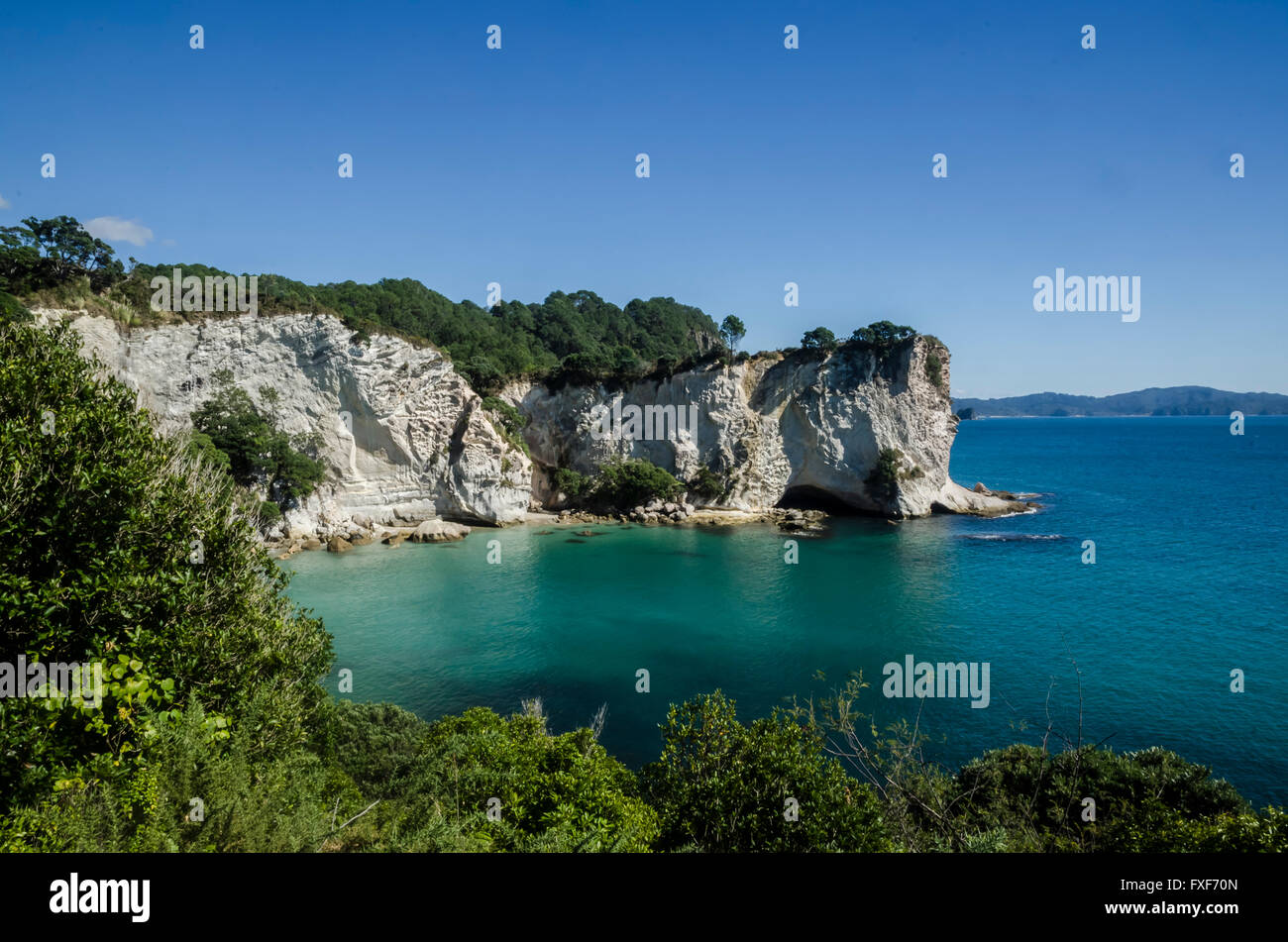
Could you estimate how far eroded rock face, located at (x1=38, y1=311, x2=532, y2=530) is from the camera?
35.3 m

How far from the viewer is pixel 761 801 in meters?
9.13

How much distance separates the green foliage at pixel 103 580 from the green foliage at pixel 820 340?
44.4 m

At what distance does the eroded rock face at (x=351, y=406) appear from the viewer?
35.3 meters

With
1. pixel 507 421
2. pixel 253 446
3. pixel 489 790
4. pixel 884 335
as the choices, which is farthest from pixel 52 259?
pixel 884 335

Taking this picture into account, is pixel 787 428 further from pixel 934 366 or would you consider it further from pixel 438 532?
pixel 438 532

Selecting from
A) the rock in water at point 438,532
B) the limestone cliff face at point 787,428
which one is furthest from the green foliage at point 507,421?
the rock in water at point 438,532

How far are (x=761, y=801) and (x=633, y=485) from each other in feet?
126

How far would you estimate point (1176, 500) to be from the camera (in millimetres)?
53688

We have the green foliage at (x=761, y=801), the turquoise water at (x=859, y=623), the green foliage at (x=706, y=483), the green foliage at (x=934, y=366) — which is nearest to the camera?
the green foliage at (x=761, y=801)

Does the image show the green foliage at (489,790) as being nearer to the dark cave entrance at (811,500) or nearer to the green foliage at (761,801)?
the green foliage at (761,801)

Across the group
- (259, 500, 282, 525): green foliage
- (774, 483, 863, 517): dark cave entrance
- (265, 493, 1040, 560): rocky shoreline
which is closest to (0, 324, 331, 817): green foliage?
(265, 493, 1040, 560): rocky shoreline

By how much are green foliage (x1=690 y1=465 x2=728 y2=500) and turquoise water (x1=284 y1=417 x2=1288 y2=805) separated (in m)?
5.53
